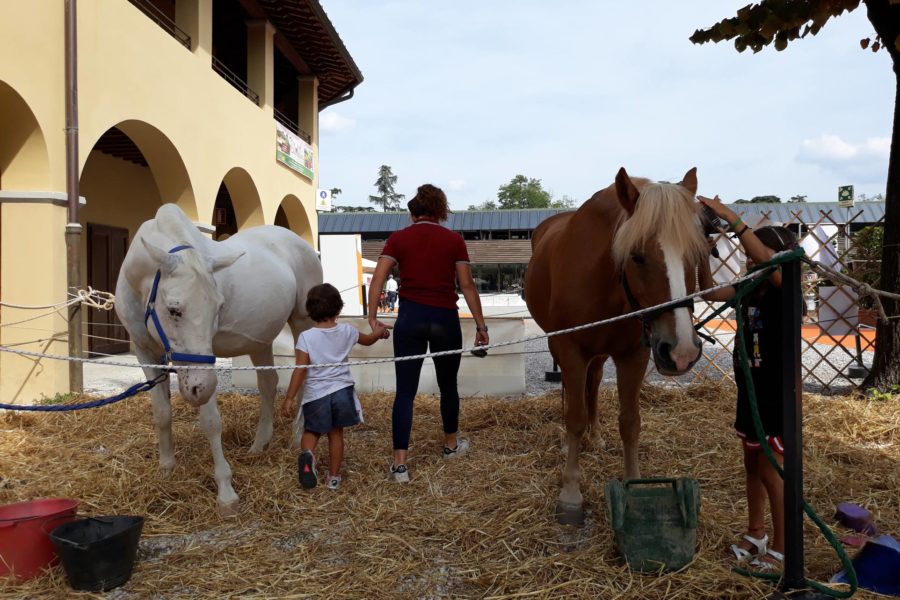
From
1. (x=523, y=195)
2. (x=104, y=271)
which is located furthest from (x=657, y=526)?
(x=523, y=195)

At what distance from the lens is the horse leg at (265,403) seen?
3.84 meters

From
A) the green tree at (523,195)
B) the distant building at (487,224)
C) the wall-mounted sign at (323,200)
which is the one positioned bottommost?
the wall-mounted sign at (323,200)

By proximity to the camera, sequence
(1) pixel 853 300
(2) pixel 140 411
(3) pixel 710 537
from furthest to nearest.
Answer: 1. (1) pixel 853 300
2. (2) pixel 140 411
3. (3) pixel 710 537

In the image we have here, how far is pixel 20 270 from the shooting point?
5.44 meters

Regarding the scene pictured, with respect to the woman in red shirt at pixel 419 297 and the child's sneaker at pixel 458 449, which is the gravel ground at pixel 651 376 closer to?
the child's sneaker at pixel 458 449

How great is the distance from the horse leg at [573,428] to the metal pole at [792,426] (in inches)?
37.2

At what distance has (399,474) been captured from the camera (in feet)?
10.9

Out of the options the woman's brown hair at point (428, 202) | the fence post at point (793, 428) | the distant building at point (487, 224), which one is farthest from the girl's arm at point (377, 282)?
the distant building at point (487, 224)

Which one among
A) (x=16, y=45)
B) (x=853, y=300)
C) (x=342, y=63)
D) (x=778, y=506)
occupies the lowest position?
(x=778, y=506)

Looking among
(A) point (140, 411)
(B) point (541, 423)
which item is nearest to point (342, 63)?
(A) point (140, 411)

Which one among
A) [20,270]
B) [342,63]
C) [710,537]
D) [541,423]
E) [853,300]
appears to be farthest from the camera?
[342,63]

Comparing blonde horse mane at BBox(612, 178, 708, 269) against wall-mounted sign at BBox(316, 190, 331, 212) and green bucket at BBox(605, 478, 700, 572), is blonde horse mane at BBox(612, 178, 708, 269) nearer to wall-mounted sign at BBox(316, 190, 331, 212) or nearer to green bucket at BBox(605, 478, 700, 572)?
green bucket at BBox(605, 478, 700, 572)

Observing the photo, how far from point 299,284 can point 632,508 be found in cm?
272

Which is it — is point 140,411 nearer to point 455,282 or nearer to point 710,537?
Result: point 455,282
